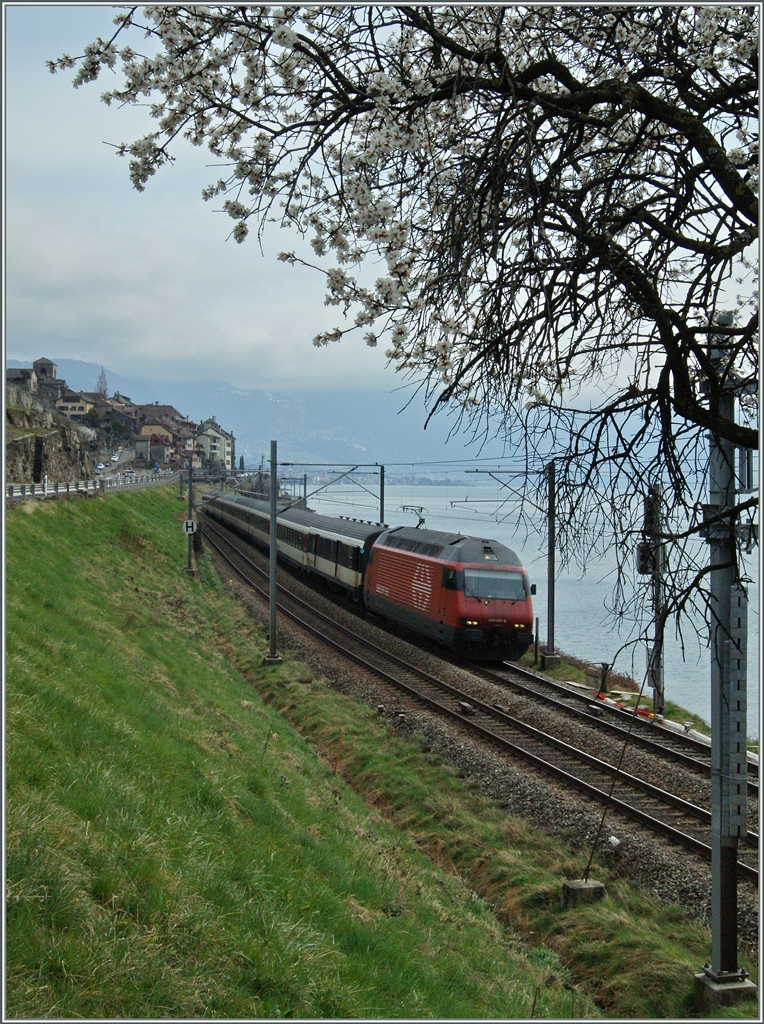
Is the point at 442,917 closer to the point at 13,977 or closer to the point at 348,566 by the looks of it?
the point at 13,977

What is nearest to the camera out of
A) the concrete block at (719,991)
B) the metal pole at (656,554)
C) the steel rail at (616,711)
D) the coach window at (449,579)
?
the metal pole at (656,554)

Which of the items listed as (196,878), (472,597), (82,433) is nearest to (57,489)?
(472,597)

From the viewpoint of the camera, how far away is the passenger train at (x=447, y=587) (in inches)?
802

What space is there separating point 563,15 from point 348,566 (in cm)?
2606

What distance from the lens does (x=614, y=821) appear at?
11242 mm

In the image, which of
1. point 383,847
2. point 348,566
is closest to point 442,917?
point 383,847

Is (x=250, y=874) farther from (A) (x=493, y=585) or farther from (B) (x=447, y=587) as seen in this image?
(A) (x=493, y=585)

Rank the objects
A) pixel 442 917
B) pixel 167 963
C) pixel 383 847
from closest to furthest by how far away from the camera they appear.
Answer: pixel 167 963 < pixel 442 917 < pixel 383 847

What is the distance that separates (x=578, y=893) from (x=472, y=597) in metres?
11.3

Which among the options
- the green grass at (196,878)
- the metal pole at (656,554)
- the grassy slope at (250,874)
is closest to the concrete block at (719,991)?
the grassy slope at (250,874)

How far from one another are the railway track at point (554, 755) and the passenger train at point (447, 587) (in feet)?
4.85

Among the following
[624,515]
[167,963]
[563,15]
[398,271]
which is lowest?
[167,963]

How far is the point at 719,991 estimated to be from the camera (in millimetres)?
6859

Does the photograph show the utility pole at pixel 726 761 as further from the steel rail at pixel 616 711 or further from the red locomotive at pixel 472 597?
the red locomotive at pixel 472 597
